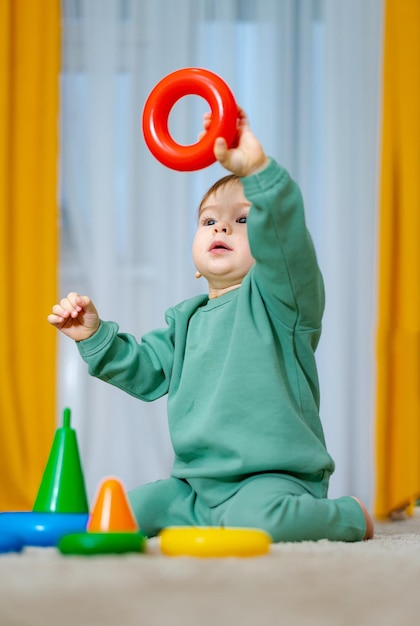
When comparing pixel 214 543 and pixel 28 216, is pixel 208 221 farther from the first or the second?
pixel 28 216

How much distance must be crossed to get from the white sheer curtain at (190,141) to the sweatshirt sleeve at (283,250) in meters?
1.24

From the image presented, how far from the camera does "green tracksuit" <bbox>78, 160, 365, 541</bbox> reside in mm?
1113

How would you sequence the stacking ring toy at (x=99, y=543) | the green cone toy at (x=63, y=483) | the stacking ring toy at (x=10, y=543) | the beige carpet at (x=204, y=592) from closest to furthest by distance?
the beige carpet at (x=204, y=592), the stacking ring toy at (x=99, y=543), the stacking ring toy at (x=10, y=543), the green cone toy at (x=63, y=483)

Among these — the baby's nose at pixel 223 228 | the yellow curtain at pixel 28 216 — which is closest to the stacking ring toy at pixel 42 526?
the baby's nose at pixel 223 228

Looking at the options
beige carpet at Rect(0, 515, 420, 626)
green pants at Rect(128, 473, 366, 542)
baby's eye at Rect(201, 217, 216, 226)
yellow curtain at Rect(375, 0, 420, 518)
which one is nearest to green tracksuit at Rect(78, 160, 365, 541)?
green pants at Rect(128, 473, 366, 542)

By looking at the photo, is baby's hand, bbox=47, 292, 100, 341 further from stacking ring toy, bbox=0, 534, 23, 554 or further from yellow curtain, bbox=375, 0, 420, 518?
yellow curtain, bbox=375, 0, 420, 518

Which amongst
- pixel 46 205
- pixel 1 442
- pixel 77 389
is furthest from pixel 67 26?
pixel 1 442

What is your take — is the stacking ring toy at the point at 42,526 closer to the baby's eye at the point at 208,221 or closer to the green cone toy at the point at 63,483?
the green cone toy at the point at 63,483

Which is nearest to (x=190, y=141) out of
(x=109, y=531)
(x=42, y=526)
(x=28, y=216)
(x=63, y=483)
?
(x=28, y=216)

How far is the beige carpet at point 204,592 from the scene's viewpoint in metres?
0.56

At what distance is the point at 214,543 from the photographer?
2.54ft

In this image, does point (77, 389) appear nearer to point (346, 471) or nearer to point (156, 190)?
point (156, 190)

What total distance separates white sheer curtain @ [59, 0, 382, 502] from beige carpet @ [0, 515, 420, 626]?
1.74 metres

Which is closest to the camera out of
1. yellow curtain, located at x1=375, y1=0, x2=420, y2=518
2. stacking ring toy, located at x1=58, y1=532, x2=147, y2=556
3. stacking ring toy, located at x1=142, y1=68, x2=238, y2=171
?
stacking ring toy, located at x1=58, y1=532, x2=147, y2=556
